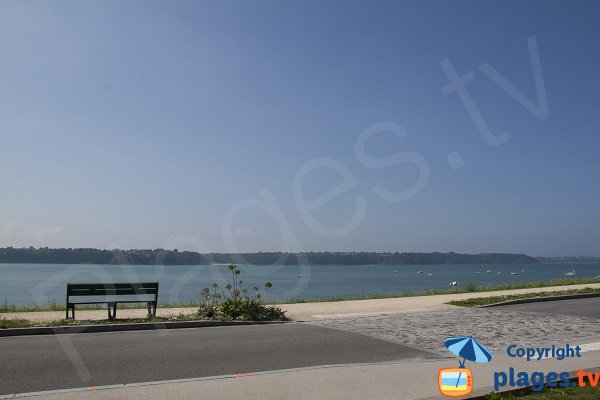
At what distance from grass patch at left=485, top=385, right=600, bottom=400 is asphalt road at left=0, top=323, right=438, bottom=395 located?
2.73m

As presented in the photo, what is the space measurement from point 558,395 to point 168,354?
567 cm

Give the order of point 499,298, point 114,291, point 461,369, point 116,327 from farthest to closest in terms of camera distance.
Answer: point 499,298
point 114,291
point 116,327
point 461,369

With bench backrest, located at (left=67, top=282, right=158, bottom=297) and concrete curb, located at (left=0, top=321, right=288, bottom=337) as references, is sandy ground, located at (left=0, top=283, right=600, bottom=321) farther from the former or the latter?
concrete curb, located at (left=0, top=321, right=288, bottom=337)

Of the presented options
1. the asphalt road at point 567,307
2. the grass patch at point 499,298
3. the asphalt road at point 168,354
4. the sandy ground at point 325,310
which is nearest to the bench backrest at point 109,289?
the sandy ground at point 325,310

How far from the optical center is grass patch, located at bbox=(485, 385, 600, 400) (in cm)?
627

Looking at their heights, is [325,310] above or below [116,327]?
below

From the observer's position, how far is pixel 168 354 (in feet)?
30.1

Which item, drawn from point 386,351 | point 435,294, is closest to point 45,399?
point 386,351

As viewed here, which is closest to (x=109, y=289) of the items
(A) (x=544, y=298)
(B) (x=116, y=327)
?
(B) (x=116, y=327)

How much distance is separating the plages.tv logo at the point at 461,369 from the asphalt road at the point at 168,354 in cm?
68

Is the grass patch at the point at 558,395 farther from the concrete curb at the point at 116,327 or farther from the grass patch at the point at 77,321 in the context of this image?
the grass patch at the point at 77,321

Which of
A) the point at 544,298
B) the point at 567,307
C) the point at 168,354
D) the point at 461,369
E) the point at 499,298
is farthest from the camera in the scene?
the point at 544,298

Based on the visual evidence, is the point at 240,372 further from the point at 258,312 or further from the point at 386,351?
the point at 258,312

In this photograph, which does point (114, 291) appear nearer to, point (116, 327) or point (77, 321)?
point (77, 321)
